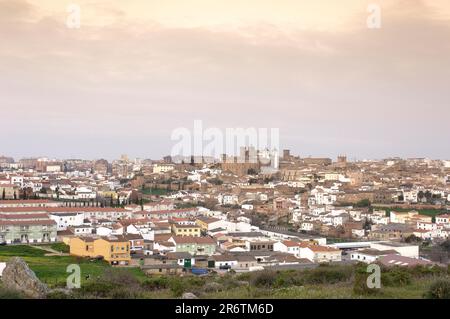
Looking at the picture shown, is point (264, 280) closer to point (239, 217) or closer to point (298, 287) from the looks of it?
point (298, 287)

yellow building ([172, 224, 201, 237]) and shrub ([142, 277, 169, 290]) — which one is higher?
shrub ([142, 277, 169, 290])

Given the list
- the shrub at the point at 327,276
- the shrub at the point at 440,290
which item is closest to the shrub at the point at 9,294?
the shrub at the point at 440,290

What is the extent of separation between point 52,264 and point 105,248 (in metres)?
1.75

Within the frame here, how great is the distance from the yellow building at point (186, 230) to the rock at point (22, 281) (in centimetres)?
1461

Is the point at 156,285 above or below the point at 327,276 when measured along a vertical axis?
below

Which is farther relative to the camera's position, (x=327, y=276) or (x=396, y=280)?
(x=327, y=276)

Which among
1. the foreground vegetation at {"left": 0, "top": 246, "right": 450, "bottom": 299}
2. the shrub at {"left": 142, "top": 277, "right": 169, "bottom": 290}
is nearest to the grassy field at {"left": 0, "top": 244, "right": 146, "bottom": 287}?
the shrub at {"left": 142, "top": 277, "right": 169, "bottom": 290}

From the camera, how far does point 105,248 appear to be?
15719mm

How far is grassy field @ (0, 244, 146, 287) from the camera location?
Result: 40.9ft

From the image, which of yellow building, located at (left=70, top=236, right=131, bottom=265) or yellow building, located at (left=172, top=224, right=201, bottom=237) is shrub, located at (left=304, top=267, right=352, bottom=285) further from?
yellow building, located at (left=172, top=224, right=201, bottom=237)

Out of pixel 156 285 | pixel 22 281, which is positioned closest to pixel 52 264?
A: pixel 156 285

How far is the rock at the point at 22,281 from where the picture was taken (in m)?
5.16

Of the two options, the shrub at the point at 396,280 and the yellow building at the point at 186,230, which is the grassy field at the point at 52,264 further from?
the shrub at the point at 396,280

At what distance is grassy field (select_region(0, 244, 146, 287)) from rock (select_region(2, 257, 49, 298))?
19.0 feet
